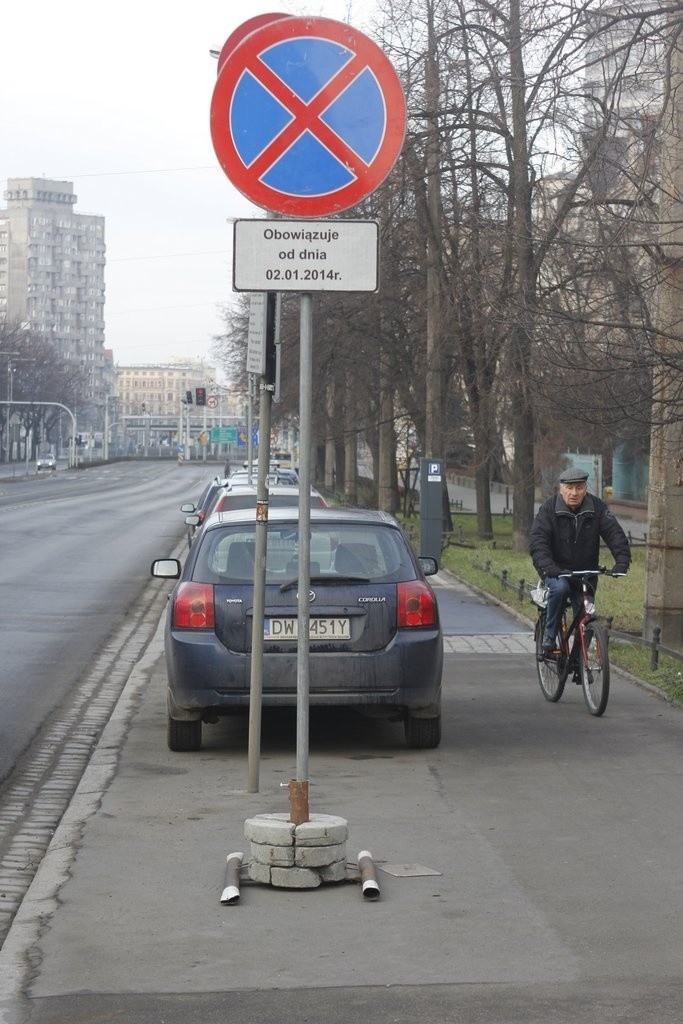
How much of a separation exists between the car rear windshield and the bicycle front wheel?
64.8 inches

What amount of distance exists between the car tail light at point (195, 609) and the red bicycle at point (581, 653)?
279 cm

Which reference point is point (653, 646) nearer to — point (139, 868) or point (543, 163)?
point (139, 868)

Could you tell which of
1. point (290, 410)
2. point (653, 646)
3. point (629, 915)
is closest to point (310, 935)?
point (629, 915)

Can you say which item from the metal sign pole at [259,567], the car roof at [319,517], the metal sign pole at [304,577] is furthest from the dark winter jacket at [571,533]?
the metal sign pole at [304,577]

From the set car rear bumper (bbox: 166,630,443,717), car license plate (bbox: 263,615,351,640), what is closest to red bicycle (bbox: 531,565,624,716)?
car rear bumper (bbox: 166,630,443,717)

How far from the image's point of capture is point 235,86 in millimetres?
6332

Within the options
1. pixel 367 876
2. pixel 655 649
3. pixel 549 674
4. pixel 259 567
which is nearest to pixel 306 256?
pixel 259 567

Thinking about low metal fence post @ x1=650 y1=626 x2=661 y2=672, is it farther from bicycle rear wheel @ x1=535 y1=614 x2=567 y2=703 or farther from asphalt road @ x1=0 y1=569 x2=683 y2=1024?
asphalt road @ x1=0 y1=569 x2=683 y2=1024

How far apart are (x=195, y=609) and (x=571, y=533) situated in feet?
10.5

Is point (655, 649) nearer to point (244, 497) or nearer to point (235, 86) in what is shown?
point (235, 86)

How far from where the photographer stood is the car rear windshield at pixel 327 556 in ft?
30.7

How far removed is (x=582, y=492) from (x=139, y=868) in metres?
5.62

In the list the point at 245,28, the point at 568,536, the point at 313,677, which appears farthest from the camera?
the point at 568,536

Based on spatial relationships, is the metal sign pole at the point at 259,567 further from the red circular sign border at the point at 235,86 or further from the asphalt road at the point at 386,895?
the red circular sign border at the point at 235,86
